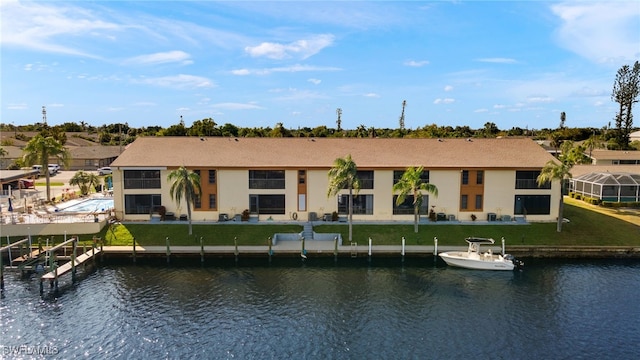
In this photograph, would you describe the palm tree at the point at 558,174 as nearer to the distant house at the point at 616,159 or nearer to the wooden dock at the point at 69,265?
the distant house at the point at 616,159

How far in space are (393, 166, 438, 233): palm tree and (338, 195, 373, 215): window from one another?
3962 mm

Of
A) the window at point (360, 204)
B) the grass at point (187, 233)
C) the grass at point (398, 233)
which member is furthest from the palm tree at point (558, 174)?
the grass at point (187, 233)

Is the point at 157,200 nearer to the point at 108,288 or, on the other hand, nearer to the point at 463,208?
the point at 108,288

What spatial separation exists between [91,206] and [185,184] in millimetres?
16175

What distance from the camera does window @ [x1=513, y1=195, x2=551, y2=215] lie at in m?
51.5

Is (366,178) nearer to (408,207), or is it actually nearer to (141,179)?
(408,207)

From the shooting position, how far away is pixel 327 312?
Answer: 32938 millimetres

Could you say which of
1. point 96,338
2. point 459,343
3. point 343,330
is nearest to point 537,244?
point 459,343

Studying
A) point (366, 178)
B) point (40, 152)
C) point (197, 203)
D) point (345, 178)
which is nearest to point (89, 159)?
point (40, 152)

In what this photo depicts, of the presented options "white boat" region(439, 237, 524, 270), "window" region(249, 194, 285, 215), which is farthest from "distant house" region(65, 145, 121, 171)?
"white boat" region(439, 237, 524, 270)

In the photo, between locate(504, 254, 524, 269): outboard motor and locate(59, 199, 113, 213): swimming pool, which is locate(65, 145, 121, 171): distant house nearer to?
locate(59, 199, 113, 213): swimming pool

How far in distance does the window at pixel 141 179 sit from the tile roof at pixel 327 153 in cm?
96

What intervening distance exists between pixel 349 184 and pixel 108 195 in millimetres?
35553

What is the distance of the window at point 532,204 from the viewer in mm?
51500
